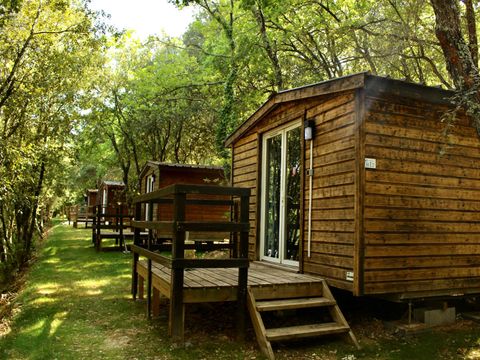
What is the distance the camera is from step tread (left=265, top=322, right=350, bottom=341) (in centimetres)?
428

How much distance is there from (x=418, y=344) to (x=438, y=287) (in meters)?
0.92

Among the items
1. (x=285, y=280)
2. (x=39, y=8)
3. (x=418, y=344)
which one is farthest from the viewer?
(x=39, y=8)

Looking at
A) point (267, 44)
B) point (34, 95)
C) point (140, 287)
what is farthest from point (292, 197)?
point (34, 95)

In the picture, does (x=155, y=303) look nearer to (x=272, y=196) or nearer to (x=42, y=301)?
(x=42, y=301)

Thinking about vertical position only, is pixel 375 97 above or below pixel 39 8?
below

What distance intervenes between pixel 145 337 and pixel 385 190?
3.35m

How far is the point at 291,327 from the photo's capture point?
15.2 ft

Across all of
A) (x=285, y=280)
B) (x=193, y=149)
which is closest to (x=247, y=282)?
(x=285, y=280)

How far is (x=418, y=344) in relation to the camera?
4672 millimetres

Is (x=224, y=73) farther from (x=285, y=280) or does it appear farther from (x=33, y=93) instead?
(x=285, y=280)

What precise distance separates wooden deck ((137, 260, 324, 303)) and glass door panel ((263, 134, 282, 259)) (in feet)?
3.29

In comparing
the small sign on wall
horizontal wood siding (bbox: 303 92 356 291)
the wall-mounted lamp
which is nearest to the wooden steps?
horizontal wood siding (bbox: 303 92 356 291)

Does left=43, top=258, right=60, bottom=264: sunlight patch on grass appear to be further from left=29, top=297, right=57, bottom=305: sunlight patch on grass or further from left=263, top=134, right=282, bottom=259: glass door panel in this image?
left=263, top=134, right=282, bottom=259: glass door panel

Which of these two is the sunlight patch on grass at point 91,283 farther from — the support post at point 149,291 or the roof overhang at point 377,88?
the roof overhang at point 377,88
